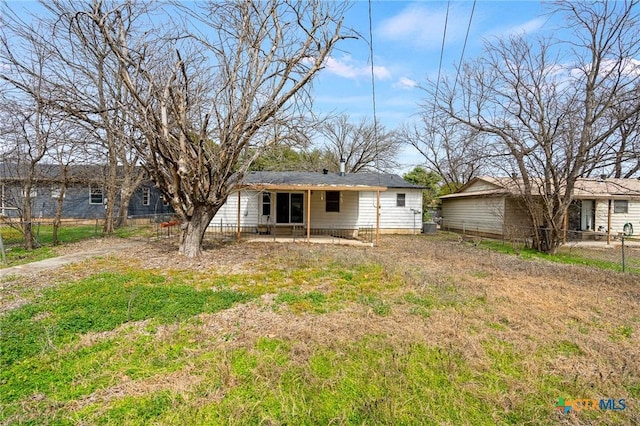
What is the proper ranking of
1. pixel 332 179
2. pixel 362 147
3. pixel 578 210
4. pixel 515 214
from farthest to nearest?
pixel 362 147, pixel 578 210, pixel 332 179, pixel 515 214

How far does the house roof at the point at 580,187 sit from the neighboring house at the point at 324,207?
148 inches

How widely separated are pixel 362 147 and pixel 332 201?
59.4 ft

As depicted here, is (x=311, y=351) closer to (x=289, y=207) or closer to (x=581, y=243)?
(x=289, y=207)

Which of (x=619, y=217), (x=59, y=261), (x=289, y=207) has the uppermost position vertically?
(x=289, y=207)

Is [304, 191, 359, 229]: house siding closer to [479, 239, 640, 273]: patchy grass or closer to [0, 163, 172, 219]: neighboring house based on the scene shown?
[479, 239, 640, 273]: patchy grass

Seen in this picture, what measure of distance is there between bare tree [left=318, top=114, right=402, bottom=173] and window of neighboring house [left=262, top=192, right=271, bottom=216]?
17543mm

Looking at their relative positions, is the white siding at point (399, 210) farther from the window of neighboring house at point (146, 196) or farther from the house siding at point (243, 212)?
the window of neighboring house at point (146, 196)

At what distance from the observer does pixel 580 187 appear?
49.3 ft

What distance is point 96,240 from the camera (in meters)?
12.0

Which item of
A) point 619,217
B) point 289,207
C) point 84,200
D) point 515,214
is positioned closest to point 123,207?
point 84,200

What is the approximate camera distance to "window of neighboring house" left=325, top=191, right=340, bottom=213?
50.5 ft

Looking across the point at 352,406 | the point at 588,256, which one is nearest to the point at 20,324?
the point at 352,406

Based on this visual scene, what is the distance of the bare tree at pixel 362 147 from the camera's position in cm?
3181

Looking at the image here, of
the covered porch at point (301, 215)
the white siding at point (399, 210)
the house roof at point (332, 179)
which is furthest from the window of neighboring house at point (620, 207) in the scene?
the covered porch at point (301, 215)
